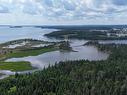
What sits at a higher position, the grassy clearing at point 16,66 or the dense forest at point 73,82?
the dense forest at point 73,82

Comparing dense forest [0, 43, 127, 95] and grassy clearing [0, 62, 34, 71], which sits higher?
dense forest [0, 43, 127, 95]

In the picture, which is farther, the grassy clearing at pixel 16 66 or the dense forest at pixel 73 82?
the grassy clearing at pixel 16 66

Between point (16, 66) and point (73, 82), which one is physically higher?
point (73, 82)

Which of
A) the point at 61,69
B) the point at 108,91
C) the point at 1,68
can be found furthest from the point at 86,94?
the point at 1,68

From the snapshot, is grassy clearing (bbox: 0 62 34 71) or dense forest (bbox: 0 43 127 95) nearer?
dense forest (bbox: 0 43 127 95)

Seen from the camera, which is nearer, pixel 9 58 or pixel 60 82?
pixel 60 82

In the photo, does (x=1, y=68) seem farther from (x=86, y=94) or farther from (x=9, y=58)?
(x=86, y=94)

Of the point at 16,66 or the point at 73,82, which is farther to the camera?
the point at 16,66

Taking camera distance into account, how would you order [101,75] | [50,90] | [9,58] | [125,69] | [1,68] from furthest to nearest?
[9,58], [1,68], [125,69], [101,75], [50,90]
